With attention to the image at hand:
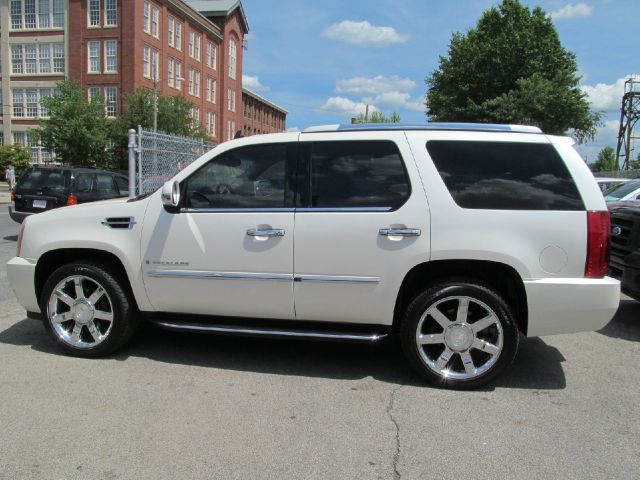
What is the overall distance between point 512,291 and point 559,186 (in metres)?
0.85

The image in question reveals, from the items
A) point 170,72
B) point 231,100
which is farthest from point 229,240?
point 231,100

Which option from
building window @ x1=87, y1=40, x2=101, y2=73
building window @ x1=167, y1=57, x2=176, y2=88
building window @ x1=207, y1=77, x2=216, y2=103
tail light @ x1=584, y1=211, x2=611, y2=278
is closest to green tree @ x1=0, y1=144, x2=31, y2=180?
building window @ x1=87, y1=40, x2=101, y2=73

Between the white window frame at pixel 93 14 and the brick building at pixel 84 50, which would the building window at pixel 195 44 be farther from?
the white window frame at pixel 93 14

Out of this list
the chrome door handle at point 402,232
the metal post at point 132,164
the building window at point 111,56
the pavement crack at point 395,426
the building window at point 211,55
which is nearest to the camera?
the pavement crack at point 395,426

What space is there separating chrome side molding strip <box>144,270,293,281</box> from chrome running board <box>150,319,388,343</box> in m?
0.40

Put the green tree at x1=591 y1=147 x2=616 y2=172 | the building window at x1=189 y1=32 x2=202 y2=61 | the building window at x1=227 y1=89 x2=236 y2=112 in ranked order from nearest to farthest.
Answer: the building window at x1=189 y1=32 x2=202 y2=61
the building window at x1=227 y1=89 x2=236 y2=112
the green tree at x1=591 y1=147 x2=616 y2=172

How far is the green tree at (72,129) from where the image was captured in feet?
107

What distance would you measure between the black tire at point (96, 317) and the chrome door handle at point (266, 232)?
4.13 feet

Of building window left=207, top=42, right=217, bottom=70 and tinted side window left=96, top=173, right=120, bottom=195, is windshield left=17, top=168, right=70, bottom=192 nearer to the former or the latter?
tinted side window left=96, top=173, right=120, bottom=195

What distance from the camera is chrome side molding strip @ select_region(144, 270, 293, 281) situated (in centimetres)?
409

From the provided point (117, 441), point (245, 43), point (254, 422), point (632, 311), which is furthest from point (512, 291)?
point (245, 43)

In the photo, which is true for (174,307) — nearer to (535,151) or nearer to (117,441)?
(117,441)

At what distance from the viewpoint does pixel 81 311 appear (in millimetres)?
4527

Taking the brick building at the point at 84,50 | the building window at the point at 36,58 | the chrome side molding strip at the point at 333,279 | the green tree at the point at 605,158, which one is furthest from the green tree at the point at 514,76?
the green tree at the point at 605,158
